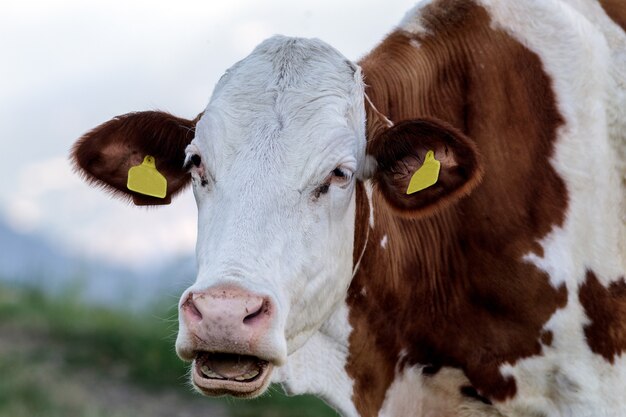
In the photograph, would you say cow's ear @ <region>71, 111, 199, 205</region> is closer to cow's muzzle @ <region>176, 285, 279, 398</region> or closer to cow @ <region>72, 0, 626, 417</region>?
cow @ <region>72, 0, 626, 417</region>

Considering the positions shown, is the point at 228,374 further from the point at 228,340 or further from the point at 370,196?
the point at 370,196

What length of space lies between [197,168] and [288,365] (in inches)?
60.1

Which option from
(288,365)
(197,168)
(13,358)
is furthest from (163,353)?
(197,168)

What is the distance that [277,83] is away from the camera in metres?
5.95

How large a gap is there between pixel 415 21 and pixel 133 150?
1.94 meters

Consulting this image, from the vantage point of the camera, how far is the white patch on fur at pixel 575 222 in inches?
266

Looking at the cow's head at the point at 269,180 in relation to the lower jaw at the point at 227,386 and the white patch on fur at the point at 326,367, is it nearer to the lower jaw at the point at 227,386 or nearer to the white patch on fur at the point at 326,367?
the lower jaw at the point at 227,386

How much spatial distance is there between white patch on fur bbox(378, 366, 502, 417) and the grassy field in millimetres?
5246

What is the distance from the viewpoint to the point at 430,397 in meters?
7.04

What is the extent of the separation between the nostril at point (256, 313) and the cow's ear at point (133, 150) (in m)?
1.40

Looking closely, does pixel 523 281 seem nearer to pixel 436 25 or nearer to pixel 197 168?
pixel 436 25

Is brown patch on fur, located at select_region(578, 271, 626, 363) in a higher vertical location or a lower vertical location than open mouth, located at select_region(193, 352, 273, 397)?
lower

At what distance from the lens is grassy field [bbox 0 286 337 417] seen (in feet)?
39.9

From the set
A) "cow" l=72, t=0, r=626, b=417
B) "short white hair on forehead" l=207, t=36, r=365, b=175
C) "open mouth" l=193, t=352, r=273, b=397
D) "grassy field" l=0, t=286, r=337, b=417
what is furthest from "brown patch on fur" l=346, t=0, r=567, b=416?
"grassy field" l=0, t=286, r=337, b=417
